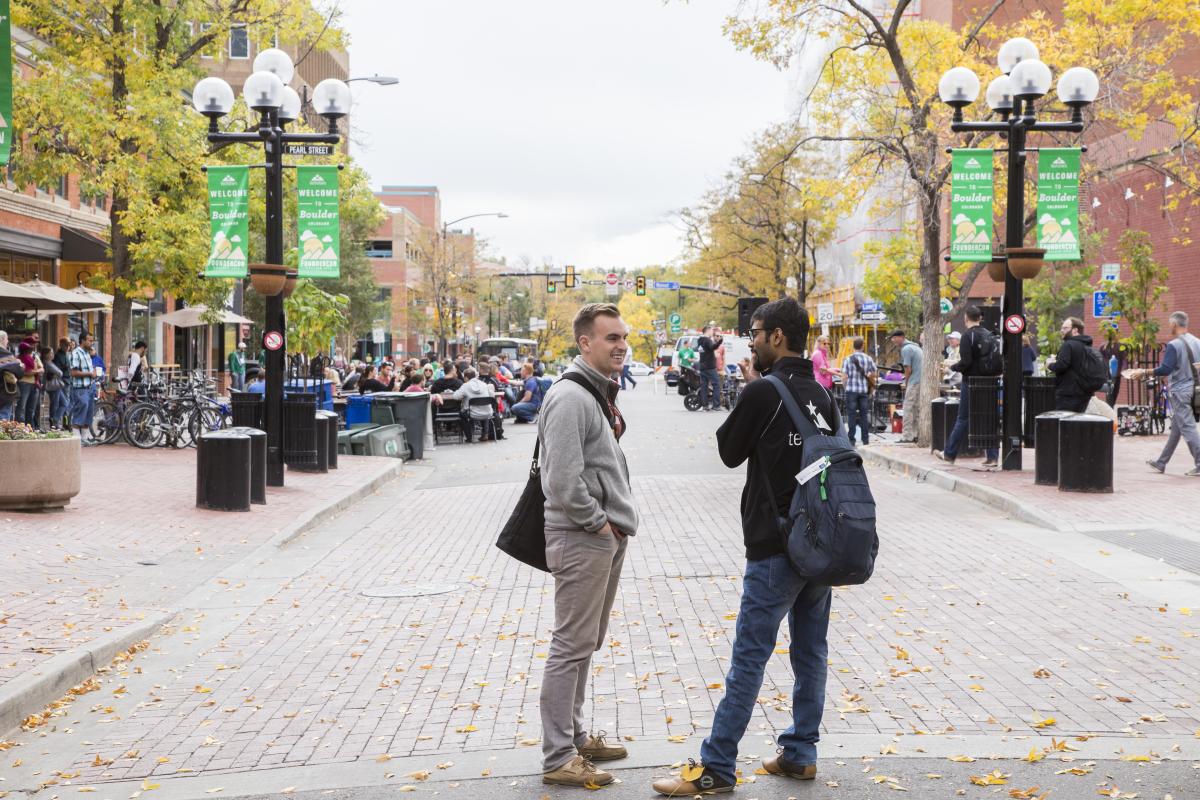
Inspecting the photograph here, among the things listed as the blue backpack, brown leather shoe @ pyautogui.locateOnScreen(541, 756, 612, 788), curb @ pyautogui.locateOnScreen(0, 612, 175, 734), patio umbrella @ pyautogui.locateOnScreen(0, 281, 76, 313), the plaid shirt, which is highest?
patio umbrella @ pyautogui.locateOnScreen(0, 281, 76, 313)

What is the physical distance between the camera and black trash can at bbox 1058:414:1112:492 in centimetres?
1458

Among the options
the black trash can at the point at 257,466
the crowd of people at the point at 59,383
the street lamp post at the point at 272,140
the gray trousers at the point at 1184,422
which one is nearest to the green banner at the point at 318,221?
the street lamp post at the point at 272,140

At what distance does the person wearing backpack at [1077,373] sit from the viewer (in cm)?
1625

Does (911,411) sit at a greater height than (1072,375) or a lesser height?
lesser

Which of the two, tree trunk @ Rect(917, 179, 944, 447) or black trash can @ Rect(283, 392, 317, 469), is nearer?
black trash can @ Rect(283, 392, 317, 469)

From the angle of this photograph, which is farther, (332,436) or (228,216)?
(332,436)

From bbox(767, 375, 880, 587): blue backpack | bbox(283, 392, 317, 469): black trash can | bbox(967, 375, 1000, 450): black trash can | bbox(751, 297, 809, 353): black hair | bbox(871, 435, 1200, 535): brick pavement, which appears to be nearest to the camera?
bbox(767, 375, 880, 587): blue backpack

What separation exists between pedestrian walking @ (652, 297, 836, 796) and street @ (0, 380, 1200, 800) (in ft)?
0.78

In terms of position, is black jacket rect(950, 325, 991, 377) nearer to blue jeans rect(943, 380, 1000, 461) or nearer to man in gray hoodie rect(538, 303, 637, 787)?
blue jeans rect(943, 380, 1000, 461)

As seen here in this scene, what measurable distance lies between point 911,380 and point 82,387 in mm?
15102

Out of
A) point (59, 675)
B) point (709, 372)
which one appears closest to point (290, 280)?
point (59, 675)

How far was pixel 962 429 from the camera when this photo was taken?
59.2 feet

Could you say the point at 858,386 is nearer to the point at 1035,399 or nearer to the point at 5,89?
the point at 1035,399

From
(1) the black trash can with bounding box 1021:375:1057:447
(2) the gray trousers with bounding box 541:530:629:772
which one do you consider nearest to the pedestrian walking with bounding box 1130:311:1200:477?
(1) the black trash can with bounding box 1021:375:1057:447
